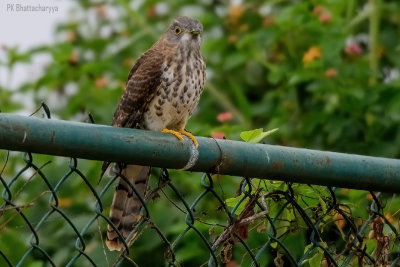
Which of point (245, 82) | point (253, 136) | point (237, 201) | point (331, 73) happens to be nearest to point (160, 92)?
point (253, 136)

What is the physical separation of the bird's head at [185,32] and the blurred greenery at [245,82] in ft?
1.59

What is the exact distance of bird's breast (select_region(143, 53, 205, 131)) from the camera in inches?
166

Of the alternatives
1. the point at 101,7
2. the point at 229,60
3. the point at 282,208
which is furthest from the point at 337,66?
the point at 282,208

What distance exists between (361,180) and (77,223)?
1.87 meters

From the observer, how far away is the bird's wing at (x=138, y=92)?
4113mm

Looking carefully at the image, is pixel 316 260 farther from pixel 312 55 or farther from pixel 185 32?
pixel 312 55

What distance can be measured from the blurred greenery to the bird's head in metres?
0.48

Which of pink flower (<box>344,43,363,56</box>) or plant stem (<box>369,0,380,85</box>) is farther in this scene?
plant stem (<box>369,0,380,85</box>)

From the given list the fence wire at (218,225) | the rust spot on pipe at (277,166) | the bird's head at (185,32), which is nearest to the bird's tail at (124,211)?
the fence wire at (218,225)

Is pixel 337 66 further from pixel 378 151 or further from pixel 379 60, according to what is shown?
pixel 379 60

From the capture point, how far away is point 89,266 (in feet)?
15.3

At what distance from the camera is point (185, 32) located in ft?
15.5

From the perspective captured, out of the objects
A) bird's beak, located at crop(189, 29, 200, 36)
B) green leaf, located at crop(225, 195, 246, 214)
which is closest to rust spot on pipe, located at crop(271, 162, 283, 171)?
green leaf, located at crop(225, 195, 246, 214)

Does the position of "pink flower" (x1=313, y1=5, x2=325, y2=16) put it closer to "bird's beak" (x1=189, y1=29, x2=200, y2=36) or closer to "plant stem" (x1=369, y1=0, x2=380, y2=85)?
"plant stem" (x1=369, y1=0, x2=380, y2=85)
